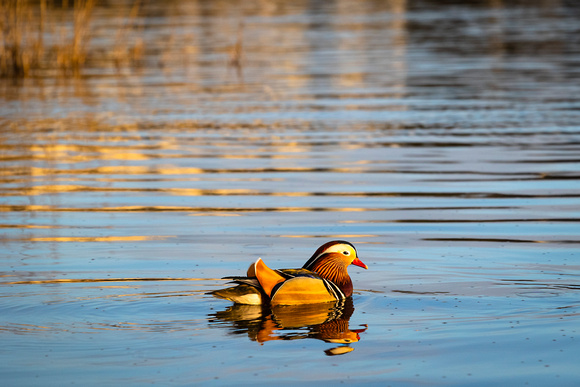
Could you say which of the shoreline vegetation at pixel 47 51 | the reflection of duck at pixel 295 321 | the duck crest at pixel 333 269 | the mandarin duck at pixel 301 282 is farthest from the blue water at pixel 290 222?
the shoreline vegetation at pixel 47 51

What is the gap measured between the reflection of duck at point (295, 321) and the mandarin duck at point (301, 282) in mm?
77

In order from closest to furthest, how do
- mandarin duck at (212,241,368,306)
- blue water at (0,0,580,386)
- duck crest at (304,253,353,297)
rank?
blue water at (0,0,580,386)
mandarin duck at (212,241,368,306)
duck crest at (304,253,353,297)

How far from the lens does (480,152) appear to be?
17031mm

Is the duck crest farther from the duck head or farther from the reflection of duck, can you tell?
the reflection of duck

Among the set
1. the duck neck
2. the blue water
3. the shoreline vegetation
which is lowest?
the blue water

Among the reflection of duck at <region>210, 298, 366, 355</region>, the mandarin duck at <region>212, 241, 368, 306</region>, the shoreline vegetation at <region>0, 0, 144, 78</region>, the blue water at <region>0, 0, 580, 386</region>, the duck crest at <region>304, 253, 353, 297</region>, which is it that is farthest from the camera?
the shoreline vegetation at <region>0, 0, 144, 78</region>

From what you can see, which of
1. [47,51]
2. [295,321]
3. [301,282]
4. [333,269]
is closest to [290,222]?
[333,269]

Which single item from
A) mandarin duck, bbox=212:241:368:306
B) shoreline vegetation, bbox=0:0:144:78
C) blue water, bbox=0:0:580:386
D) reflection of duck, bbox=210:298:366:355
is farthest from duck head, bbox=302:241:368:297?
shoreline vegetation, bbox=0:0:144:78

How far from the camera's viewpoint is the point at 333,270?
8.96m

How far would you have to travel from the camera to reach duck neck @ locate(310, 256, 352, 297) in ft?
29.3

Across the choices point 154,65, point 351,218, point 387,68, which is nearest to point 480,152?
point 351,218

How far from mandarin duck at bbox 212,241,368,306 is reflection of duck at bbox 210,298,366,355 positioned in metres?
0.08

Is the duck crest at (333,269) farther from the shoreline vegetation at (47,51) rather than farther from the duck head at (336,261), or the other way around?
the shoreline vegetation at (47,51)

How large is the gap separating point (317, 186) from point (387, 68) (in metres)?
18.5
